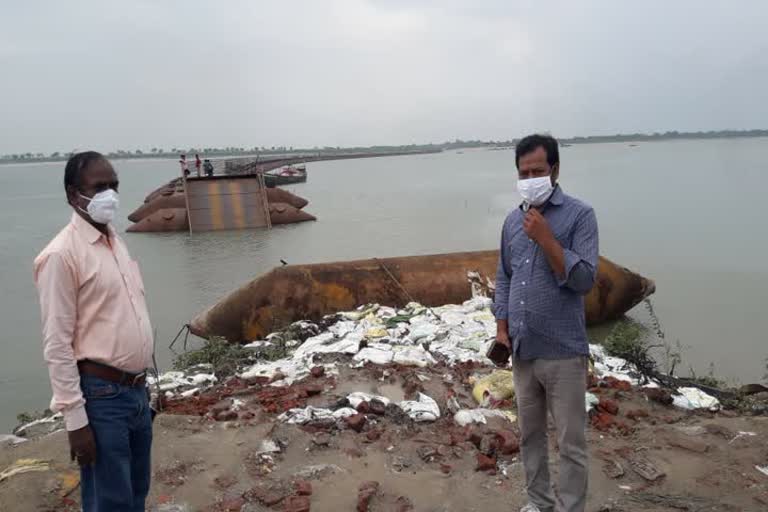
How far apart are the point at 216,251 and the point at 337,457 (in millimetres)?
12166

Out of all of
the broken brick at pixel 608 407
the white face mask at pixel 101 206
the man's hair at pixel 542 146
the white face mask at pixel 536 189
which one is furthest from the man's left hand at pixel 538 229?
the broken brick at pixel 608 407

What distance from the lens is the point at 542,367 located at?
2.39 m

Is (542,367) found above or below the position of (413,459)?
above

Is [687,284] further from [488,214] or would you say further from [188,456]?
[488,214]

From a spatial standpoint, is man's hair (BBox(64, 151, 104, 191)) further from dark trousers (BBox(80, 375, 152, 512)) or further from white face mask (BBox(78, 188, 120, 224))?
dark trousers (BBox(80, 375, 152, 512))

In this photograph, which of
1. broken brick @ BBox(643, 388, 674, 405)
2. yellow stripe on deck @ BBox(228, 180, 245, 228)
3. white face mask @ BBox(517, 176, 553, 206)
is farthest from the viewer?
yellow stripe on deck @ BBox(228, 180, 245, 228)

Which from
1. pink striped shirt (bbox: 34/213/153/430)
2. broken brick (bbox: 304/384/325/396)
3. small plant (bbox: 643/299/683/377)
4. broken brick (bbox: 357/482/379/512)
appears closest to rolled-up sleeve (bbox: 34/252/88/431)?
pink striped shirt (bbox: 34/213/153/430)

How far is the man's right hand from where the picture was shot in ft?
6.46

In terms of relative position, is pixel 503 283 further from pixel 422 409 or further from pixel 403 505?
pixel 422 409

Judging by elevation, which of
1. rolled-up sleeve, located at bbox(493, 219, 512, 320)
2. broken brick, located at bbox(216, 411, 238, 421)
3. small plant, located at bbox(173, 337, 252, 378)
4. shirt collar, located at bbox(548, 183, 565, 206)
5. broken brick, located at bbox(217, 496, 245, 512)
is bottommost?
small plant, located at bbox(173, 337, 252, 378)

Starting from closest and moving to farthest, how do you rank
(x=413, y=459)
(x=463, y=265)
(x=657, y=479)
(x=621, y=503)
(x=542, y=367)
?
(x=542, y=367), (x=621, y=503), (x=657, y=479), (x=413, y=459), (x=463, y=265)

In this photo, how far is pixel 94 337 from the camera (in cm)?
205

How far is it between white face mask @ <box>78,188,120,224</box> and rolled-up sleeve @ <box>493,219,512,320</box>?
5.33 feet

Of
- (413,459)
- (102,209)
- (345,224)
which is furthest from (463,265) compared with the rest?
(345,224)
